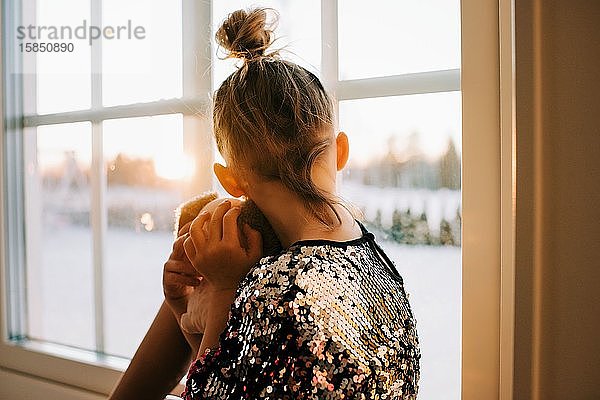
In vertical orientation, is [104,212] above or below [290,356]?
above

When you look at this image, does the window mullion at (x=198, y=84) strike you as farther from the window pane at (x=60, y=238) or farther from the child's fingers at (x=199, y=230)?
the child's fingers at (x=199, y=230)

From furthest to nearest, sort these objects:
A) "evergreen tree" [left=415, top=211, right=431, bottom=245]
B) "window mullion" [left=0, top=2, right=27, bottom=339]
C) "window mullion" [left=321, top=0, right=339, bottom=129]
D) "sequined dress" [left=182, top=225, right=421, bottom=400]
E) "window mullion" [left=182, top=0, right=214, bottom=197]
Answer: "window mullion" [left=0, top=2, right=27, bottom=339], "window mullion" [left=182, top=0, right=214, bottom=197], "window mullion" [left=321, top=0, right=339, bottom=129], "evergreen tree" [left=415, top=211, right=431, bottom=245], "sequined dress" [left=182, top=225, right=421, bottom=400]

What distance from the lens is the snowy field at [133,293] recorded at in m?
1.10

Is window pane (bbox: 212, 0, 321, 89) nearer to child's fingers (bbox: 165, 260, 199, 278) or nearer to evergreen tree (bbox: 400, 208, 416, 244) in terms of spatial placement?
evergreen tree (bbox: 400, 208, 416, 244)

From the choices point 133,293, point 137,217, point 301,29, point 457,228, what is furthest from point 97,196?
point 457,228

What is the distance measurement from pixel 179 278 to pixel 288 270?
30cm

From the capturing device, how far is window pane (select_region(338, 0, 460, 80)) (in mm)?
1095

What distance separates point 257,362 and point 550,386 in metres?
0.32

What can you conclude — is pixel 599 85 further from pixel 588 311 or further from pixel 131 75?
pixel 131 75

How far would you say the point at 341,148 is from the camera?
0.92 metres

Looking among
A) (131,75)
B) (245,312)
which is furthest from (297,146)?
(131,75)

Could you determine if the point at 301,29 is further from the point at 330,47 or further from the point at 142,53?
the point at 142,53

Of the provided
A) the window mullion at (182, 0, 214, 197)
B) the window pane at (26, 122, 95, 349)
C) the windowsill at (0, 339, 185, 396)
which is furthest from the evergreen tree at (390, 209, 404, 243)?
the window pane at (26, 122, 95, 349)

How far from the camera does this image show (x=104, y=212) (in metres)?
1.64
